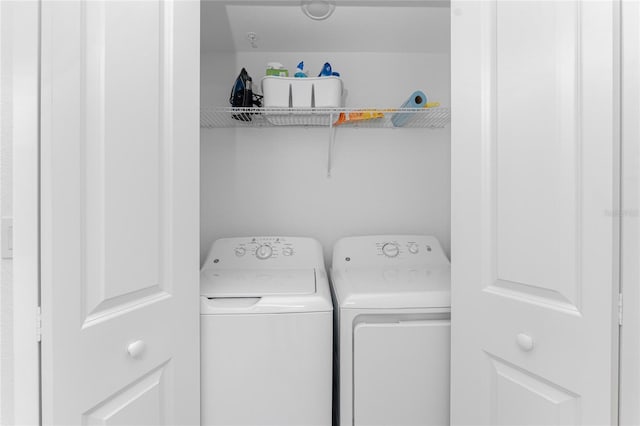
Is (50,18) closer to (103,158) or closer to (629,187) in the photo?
(103,158)

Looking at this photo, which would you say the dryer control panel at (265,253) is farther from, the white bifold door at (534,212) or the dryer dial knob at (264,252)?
the white bifold door at (534,212)

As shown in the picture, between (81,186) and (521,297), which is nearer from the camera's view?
(81,186)

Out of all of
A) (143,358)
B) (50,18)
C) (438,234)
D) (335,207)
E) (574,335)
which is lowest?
(143,358)

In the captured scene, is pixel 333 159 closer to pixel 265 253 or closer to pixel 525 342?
pixel 265 253

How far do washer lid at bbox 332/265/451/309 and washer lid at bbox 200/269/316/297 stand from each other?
0.15 meters

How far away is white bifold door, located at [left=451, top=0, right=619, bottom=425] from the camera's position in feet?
2.43

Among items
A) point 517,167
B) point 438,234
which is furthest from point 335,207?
point 517,167

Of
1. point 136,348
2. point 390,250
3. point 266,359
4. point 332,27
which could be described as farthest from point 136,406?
point 332,27

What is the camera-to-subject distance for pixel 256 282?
141 cm

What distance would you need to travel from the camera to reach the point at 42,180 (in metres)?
0.67

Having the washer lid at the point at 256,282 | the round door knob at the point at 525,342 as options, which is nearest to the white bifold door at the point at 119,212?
the washer lid at the point at 256,282

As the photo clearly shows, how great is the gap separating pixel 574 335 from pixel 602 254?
0.70ft

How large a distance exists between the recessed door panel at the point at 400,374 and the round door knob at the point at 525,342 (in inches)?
14.4
